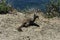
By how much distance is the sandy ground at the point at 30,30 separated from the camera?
285 inches

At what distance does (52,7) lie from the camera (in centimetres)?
1027

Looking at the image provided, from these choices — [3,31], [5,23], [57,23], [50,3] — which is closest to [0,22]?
[5,23]

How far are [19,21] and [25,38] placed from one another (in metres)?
1.60

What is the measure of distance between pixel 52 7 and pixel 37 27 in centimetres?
233

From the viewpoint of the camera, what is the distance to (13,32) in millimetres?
7594

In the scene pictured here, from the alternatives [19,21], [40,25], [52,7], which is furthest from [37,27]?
[52,7]

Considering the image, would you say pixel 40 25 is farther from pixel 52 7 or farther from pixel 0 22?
pixel 52 7

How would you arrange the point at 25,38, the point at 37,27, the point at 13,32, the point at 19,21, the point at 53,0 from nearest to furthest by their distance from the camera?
1. the point at 25,38
2. the point at 13,32
3. the point at 37,27
4. the point at 19,21
5. the point at 53,0

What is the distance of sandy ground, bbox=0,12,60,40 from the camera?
23.8 ft

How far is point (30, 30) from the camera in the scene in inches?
307

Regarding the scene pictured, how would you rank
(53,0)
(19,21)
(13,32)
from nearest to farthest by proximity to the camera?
(13,32) < (19,21) < (53,0)

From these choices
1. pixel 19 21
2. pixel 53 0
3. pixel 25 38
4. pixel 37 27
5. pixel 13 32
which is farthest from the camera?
A: pixel 53 0

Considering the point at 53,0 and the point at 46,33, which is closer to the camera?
the point at 46,33

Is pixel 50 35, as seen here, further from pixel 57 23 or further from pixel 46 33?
pixel 57 23
